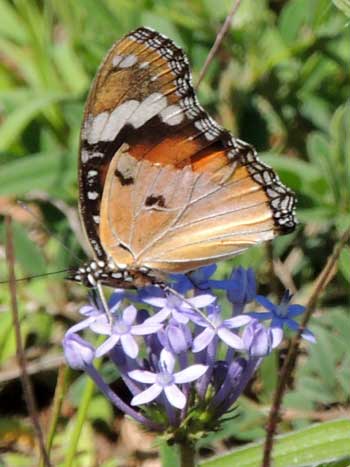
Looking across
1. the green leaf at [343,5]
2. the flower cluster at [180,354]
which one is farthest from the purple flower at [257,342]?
the green leaf at [343,5]

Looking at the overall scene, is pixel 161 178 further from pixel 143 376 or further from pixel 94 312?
pixel 143 376

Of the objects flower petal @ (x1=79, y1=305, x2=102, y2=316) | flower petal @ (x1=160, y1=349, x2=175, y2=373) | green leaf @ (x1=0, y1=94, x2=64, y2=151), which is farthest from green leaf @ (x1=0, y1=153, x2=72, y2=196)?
flower petal @ (x1=160, y1=349, x2=175, y2=373)

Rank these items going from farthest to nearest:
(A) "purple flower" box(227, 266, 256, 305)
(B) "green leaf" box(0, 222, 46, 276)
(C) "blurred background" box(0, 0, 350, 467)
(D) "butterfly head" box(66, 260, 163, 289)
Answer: (B) "green leaf" box(0, 222, 46, 276) < (C) "blurred background" box(0, 0, 350, 467) < (D) "butterfly head" box(66, 260, 163, 289) < (A) "purple flower" box(227, 266, 256, 305)

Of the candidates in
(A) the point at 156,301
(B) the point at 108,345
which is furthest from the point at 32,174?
(B) the point at 108,345

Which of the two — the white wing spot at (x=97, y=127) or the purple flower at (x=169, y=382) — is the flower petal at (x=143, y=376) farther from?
the white wing spot at (x=97, y=127)

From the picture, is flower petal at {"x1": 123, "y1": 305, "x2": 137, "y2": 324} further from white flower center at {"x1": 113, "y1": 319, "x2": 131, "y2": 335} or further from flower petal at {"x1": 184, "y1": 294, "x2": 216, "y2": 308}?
flower petal at {"x1": 184, "y1": 294, "x2": 216, "y2": 308}

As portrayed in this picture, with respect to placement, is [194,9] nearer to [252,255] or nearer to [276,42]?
[276,42]

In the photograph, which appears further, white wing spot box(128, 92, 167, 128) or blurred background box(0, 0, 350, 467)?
blurred background box(0, 0, 350, 467)

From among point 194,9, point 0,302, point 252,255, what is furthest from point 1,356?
point 194,9
